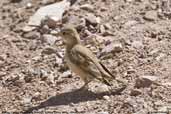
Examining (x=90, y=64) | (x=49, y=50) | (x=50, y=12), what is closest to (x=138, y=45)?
(x=90, y=64)

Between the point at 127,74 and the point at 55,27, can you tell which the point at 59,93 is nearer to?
the point at 127,74

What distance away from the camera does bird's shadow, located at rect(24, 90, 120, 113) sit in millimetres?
10812

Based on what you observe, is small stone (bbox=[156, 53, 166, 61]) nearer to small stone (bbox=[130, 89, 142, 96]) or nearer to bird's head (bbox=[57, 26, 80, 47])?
small stone (bbox=[130, 89, 142, 96])

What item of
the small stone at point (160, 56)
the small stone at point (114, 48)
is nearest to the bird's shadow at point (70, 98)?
the small stone at point (160, 56)

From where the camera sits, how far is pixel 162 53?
11.5m

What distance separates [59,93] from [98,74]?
0.82 meters

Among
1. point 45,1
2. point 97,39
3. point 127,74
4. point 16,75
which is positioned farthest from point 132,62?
point 45,1

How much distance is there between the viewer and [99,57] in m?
12.1

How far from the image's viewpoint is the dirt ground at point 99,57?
1048 centimetres

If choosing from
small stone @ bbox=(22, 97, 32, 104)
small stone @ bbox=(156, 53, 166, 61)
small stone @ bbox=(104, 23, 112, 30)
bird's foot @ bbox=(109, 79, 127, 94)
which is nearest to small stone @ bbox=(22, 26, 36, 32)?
small stone @ bbox=(104, 23, 112, 30)

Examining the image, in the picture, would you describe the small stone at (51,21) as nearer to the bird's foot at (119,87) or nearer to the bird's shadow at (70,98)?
Answer: the bird's shadow at (70,98)

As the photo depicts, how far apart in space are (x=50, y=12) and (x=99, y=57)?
2420 millimetres

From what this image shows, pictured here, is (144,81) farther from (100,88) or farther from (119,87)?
(100,88)

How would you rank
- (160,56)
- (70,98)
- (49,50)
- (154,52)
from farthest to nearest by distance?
(49,50), (154,52), (160,56), (70,98)
